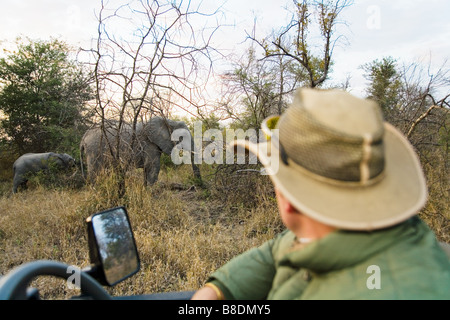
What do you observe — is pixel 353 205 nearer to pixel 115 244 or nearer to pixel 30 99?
pixel 115 244

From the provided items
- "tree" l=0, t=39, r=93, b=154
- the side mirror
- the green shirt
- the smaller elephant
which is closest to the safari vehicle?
the side mirror

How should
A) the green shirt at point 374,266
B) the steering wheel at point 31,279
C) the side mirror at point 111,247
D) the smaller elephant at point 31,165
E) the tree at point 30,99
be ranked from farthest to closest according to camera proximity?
the tree at point 30,99 → the smaller elephant at point 31,165 → the side mirror at point 111,247 → the steering wheel at point 31,279 → the green shirt at point 374,266

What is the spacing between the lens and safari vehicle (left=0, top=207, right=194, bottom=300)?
2.91 feet

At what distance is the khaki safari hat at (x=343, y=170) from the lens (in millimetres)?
748

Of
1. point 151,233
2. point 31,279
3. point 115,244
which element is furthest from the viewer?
point 151,233

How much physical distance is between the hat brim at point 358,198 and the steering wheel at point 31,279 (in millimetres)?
679

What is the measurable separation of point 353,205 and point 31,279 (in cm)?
85

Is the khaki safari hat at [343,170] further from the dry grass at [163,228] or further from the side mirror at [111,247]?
the dry grass at [163,228]

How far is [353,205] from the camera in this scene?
29.6 inches

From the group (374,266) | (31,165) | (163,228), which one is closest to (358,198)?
(374,266)

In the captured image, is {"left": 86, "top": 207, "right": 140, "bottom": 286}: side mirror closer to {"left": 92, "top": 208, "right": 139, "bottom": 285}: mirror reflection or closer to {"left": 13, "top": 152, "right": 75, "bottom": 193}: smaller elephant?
{"left": 92, "top": 208, "right": 139, "bottom": 285}: mirror reflection

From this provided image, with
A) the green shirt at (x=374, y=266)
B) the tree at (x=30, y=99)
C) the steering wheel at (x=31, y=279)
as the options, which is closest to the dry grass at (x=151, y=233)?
the steering wheel at (x=31, y=279)
